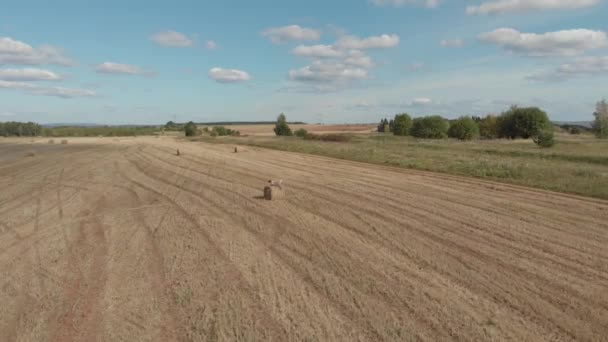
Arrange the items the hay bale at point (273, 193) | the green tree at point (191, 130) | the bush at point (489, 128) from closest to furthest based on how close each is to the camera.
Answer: the hay bale at point (273, 193) → the bush at point (489, 128) → the green tree at point (191, 130)

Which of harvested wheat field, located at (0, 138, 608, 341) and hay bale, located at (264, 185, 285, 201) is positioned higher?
hay bale, located at (264, 185, 285, 201)

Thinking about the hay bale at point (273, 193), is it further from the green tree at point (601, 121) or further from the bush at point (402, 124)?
the bush at point (402, 124)

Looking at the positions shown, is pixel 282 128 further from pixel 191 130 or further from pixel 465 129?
pixel 465 129

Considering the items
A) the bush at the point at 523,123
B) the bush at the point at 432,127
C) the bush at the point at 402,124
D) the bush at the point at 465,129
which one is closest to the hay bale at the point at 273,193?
the bush at the point at 523,123

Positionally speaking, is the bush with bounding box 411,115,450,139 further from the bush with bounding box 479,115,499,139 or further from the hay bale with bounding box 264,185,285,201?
the hay bale with bounding box 264,185,285,201

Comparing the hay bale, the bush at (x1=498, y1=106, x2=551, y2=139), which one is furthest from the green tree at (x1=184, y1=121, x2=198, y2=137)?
the hay bale

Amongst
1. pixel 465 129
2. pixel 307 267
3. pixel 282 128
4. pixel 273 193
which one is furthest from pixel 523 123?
pixel 307 267
